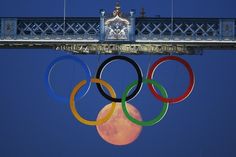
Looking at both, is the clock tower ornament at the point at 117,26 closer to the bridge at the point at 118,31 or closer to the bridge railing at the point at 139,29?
the bridge at the point at 118,31

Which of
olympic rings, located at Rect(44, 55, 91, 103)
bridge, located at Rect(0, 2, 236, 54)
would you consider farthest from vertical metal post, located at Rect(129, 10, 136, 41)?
olympic rings, located at Rect(44, 55, 91, 103)

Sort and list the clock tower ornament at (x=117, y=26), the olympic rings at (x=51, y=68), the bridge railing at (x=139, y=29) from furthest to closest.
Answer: the olympic rings at (x=51, y=68) → the bridge railing at (x=139, y=29) → the clock tower ornament at (x=117, y=26)

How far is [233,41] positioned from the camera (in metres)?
30.1

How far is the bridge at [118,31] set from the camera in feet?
99.1

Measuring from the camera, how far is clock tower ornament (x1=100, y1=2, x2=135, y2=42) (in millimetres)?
30172

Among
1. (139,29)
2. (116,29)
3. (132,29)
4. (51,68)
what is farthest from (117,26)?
(51,68)

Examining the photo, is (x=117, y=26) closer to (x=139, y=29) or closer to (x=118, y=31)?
(x=118, y=31)

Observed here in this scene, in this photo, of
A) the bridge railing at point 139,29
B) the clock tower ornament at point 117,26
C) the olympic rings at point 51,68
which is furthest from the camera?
the olympic rings at point 51,68

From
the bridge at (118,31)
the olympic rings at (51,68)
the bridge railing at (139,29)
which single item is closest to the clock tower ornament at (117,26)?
the bridge at (118,31)

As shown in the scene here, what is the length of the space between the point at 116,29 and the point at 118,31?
0.12 meters

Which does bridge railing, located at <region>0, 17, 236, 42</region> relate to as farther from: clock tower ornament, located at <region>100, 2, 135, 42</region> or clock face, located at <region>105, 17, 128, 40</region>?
clock face, located at <region>105, 17, 128, 40</region>

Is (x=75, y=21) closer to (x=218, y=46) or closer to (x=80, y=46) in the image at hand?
(x=80, y=46)

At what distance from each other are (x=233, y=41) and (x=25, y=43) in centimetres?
842

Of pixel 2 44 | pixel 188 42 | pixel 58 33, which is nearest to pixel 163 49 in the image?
pixel 188 42
